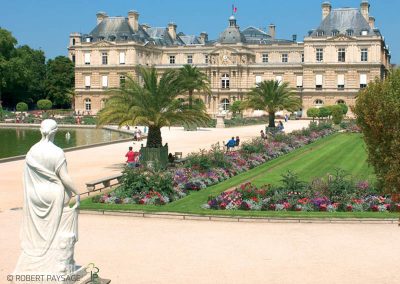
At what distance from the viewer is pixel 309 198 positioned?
56.6ft

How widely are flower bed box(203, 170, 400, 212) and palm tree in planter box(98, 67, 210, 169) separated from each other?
332 inches

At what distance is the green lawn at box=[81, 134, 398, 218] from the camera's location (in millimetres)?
16125

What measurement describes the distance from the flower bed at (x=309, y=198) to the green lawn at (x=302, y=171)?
1.63 feet

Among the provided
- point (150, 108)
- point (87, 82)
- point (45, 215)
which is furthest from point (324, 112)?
point (45, 215)

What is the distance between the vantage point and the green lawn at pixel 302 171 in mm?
16125

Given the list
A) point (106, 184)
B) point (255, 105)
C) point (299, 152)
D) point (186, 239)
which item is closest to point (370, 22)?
point (255, 105)

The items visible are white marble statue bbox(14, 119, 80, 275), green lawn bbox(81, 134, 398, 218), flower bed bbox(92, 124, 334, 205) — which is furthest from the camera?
flower bed bbox(92, 124, 334, 205)

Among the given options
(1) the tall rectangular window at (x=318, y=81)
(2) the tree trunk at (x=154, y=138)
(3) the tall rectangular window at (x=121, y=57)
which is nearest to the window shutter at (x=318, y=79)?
(1) the tall rectangular window at (x=318, y=81)

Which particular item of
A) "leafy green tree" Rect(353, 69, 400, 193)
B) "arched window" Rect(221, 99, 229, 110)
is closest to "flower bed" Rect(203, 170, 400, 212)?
"leafy green tree" Rect(353, 69, 400, 193)

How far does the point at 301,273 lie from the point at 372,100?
746cm

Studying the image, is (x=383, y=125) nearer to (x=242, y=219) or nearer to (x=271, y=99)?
(x=242, y=219)

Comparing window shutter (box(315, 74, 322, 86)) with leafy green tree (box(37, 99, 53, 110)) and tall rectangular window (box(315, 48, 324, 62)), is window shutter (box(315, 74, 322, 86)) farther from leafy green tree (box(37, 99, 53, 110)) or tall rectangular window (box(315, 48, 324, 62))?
leafy green tree (box(37, 99, 53, 110))

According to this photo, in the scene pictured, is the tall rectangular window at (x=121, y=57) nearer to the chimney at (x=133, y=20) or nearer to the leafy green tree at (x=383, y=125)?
the chimney at (x=133, y=20)

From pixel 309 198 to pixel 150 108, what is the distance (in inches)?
403
